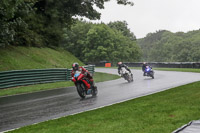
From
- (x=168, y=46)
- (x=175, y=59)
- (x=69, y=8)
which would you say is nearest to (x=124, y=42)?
(x=175, y=59)

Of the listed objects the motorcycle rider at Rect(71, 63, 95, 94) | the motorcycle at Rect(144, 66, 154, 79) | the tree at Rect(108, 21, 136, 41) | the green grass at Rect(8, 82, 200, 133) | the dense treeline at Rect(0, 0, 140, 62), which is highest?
the tree at Rect(108, 21, 136, 41)

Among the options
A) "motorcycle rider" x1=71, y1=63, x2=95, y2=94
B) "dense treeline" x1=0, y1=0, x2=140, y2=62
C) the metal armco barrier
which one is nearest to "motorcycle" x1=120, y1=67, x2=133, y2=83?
the metal armco barrier

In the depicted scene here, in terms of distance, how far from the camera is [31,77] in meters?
20.4

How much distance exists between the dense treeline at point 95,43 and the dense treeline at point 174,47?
2291 centimetres

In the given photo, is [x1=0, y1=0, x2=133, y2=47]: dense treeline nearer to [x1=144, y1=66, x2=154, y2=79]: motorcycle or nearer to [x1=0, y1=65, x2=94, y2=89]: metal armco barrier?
[x1=0, y1=65, x2=94, y2=89]: metal armco barrier

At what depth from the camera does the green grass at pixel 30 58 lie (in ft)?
Result: 83.8

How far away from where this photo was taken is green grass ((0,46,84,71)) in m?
25.5

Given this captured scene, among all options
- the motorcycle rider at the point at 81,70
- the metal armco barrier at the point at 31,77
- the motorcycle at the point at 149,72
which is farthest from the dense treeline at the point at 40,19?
the motorcycle at the point at 149,72

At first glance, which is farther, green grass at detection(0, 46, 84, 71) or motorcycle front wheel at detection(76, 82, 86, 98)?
green grass at detection(0, 46, 84, 71)

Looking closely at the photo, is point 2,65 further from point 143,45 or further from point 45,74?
point 143,45

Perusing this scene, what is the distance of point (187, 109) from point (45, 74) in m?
14.4

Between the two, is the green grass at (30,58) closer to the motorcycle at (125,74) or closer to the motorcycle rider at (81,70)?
the motorcycle at (125,74)

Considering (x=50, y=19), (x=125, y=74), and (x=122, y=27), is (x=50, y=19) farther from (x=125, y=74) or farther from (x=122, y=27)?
(x=122, y=27)

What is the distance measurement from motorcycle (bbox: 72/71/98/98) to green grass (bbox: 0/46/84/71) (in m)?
12.2
